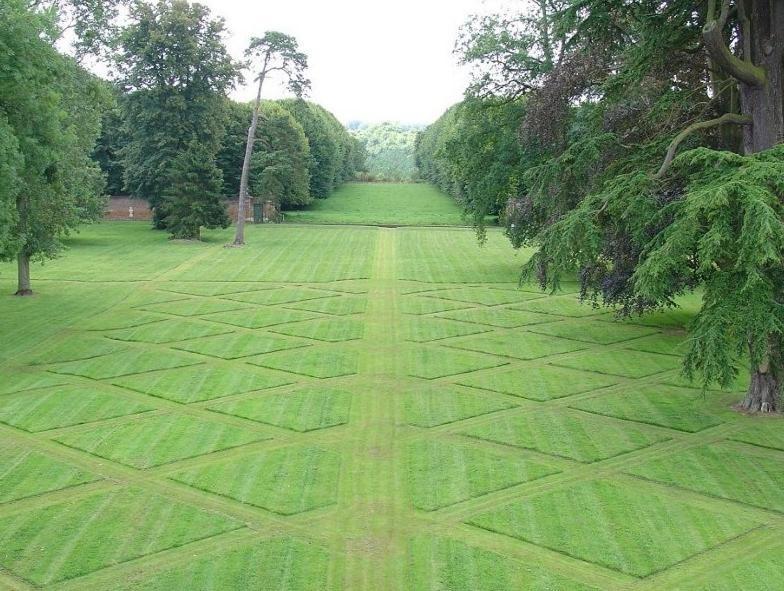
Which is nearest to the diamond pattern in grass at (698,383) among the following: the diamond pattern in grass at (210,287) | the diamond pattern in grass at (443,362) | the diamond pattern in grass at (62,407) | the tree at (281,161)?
the diamond pattern in grass at (443,362)

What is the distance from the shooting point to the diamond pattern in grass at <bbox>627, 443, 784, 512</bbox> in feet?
40.4

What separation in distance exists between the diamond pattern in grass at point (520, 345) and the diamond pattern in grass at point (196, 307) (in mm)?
9704

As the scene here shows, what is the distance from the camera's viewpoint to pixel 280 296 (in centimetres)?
3122

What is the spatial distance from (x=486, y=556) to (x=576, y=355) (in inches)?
475

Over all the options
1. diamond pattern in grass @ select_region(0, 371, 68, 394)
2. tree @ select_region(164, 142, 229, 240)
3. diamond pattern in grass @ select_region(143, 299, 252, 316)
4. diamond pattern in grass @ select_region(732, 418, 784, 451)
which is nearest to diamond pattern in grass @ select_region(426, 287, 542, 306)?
diamond pattern in grass @ select_region(143, 299, 252, 316)

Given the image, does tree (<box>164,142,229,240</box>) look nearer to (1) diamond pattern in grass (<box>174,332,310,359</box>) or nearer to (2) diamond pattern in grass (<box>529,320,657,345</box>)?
(1) diamond pattern in grass (<box>174,332,310,359</box>)

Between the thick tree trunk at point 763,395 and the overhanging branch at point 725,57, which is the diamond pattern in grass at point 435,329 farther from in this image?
the overhanging branch at point 725,57

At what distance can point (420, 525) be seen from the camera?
11.3m

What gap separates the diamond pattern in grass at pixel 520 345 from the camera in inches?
864

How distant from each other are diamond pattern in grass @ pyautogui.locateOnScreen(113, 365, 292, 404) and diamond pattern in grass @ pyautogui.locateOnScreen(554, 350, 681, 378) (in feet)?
25.3

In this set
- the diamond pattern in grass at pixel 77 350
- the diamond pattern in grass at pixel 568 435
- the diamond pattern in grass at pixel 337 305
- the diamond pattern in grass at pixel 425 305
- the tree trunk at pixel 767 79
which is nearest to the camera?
the diamond pattern in grass at pixel 568 435

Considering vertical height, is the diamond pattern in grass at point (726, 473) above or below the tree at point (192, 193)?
below

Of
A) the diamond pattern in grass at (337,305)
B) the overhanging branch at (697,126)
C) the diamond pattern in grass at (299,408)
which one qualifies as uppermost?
the overhanging branch at (697,126)

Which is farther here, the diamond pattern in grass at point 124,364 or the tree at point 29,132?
the tree at point 29,132
